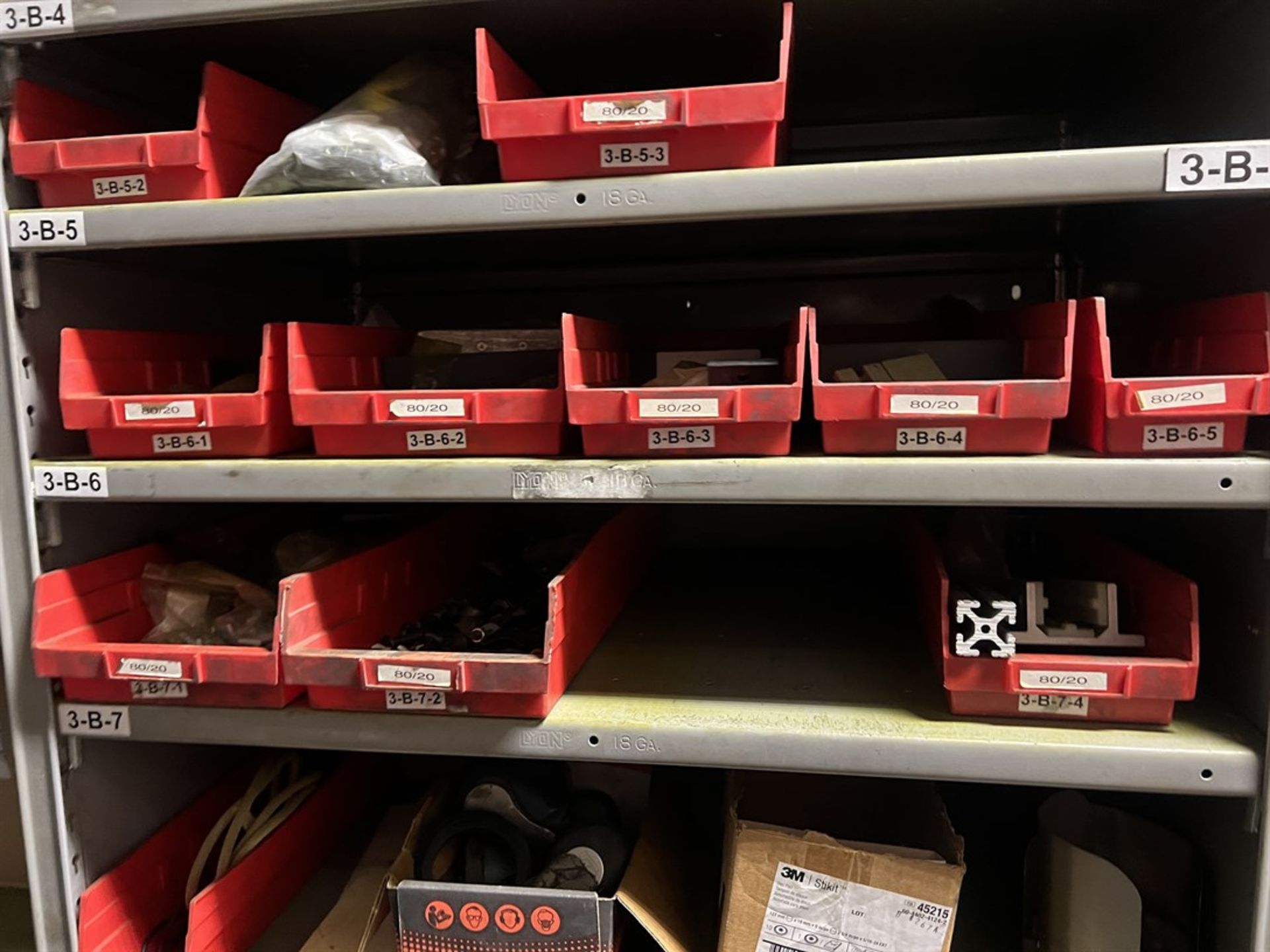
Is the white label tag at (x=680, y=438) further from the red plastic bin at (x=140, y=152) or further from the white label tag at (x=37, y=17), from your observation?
the white label tag at (x=37, y=17)

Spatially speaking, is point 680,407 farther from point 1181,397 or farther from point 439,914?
point 439,914

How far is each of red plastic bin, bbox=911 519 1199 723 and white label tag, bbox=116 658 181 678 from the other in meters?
0.86

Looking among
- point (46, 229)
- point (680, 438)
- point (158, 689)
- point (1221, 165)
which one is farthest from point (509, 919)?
point (1221, 165)

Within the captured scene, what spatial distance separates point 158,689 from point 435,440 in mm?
451

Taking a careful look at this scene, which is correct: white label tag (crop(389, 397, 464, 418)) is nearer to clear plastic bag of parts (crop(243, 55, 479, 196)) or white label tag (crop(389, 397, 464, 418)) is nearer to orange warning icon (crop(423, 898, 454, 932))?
clear plastic bag of parts (crop(243, 55, 479, 196))

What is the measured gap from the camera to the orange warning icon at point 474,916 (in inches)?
38.3

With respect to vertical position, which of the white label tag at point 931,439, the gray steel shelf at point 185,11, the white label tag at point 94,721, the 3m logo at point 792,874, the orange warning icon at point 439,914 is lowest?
the orange warning icon at point 439,914

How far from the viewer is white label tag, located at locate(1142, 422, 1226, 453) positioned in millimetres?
822

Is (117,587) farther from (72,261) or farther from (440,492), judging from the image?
(440,492)

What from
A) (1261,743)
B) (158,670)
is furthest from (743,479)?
(158,670)

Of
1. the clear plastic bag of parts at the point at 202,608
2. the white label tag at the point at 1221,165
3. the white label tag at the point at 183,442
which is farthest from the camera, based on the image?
the clear plastic bag of parts at the point at 202,608

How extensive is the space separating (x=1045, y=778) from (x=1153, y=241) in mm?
762

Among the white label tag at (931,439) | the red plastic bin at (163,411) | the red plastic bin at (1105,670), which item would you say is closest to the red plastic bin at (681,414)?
the white label tag at (931,439)

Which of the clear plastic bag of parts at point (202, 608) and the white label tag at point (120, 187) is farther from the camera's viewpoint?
the clear plastic bag of parts at point (202, 608)
